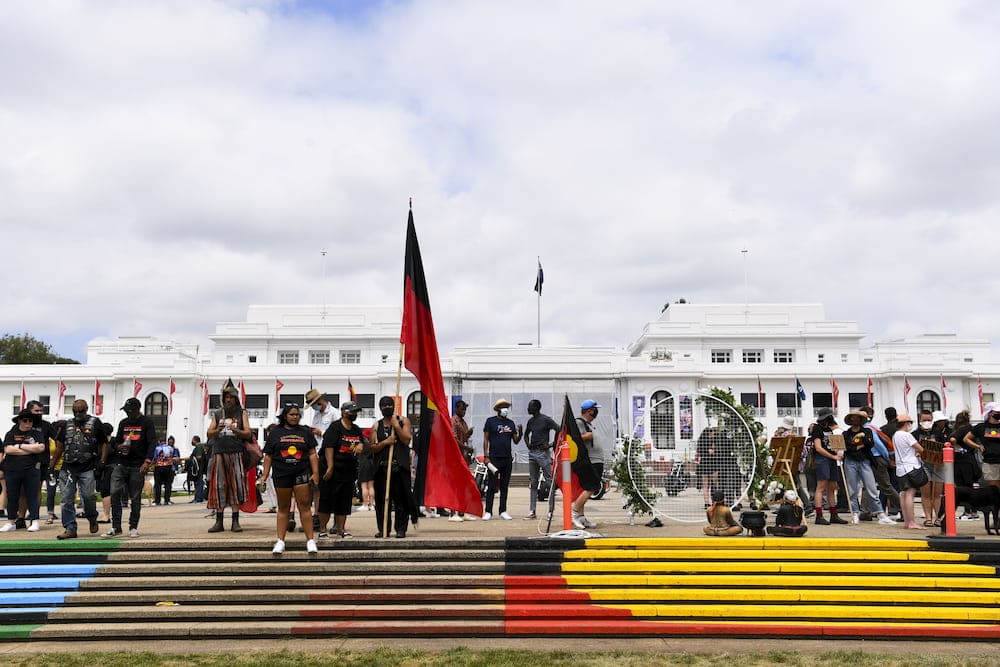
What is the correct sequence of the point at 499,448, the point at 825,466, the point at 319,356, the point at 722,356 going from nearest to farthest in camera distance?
the point at 825,466 → the point at 499,448 → the point at 722,356 → the point at 319,356

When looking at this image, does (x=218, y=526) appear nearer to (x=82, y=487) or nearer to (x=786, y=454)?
(x=82, y=487)

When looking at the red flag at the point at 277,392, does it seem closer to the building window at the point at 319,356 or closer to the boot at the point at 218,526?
the building window at the point at 319,356

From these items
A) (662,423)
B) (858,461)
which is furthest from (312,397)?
(858,461)

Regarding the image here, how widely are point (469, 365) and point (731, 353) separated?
69.6 feet

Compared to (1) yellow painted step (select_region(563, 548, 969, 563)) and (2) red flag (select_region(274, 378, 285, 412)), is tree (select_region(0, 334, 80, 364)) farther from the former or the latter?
(1) yellow painted step (select_region(563, 548, 969, 563))

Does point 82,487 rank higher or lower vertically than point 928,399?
lower

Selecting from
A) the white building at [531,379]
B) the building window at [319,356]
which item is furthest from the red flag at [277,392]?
the building window at [319,356]

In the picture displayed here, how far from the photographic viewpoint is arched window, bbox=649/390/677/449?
34.4ft

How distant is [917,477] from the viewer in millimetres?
11000

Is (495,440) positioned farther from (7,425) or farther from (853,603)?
(7,425)

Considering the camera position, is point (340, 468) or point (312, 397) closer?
point (340, 468)

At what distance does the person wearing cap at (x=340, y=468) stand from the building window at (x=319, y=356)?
5274 cm

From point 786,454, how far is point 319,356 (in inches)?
2082

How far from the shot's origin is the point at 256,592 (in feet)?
25.5
